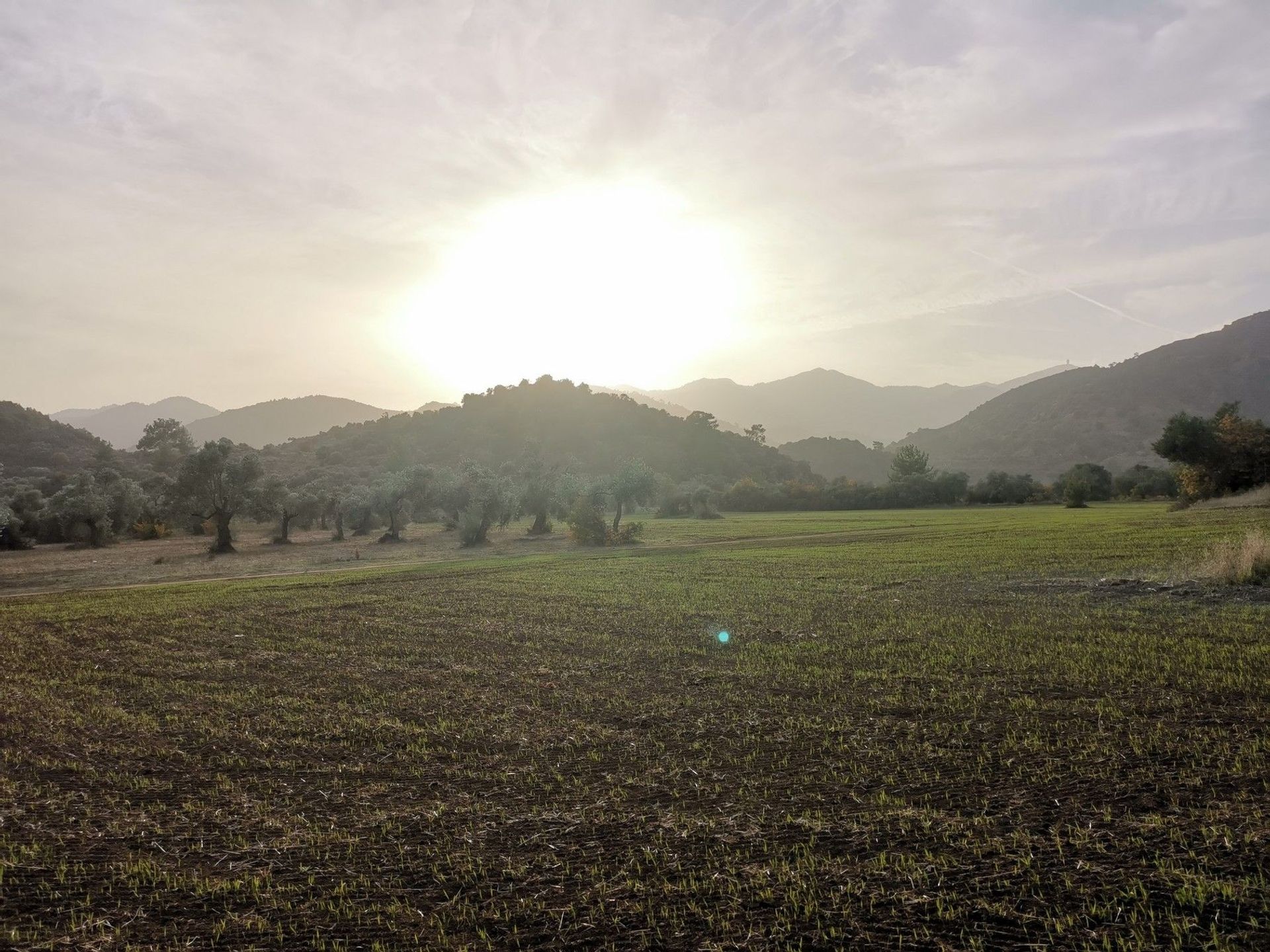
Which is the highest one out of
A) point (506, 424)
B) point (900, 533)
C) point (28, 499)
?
point (506, 424)

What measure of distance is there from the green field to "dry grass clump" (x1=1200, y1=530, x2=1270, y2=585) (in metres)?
1.31

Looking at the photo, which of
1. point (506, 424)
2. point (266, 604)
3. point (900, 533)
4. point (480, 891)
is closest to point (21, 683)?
point (266, 604)

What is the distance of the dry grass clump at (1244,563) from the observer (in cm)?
1844

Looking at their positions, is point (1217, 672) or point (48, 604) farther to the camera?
point (48, 604)

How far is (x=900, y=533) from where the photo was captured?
158ft

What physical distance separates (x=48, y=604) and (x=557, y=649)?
2040 cm

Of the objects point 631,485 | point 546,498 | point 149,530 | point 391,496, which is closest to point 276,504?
point 391,496

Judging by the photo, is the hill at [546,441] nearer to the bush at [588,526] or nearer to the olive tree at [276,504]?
the olive tree at [276,504]

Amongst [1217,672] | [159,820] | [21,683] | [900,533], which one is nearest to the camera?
[159,820]

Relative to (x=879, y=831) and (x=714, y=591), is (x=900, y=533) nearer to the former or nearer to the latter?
(x=714, y=591)

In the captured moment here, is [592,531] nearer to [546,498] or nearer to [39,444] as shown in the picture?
[546,498]

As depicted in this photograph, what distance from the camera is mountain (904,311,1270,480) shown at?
500 ft

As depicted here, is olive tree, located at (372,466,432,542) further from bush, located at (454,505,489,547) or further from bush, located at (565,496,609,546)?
bush, located at (565,496,609,546)

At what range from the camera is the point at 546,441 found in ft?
528
